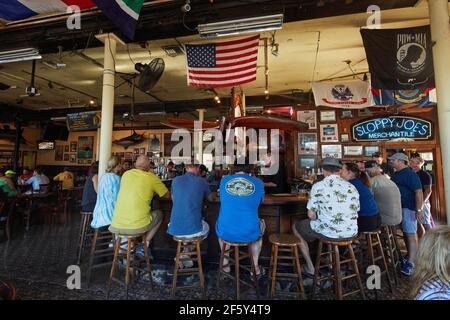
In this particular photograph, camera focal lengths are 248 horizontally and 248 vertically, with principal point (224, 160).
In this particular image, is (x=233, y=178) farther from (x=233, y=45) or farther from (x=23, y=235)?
(x=23, y=235)

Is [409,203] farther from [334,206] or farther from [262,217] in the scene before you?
[262,217]

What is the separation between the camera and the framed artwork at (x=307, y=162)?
7004 mm

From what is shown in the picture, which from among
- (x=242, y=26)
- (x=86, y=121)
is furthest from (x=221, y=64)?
(x=86, y=121)

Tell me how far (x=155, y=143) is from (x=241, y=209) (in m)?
10.8

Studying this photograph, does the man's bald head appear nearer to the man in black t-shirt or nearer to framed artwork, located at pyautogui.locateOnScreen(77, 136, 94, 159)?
the man in black t-shirt

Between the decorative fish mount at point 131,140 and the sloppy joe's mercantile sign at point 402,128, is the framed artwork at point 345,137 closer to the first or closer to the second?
the sloppy joe's mercantile sign at point 402,128

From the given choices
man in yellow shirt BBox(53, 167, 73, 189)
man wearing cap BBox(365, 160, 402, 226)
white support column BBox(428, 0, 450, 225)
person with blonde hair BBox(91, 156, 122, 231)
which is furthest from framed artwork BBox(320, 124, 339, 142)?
man in yellow shirt BBox(53, 167, 73, 189)

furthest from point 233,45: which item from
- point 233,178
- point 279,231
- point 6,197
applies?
point 6,197

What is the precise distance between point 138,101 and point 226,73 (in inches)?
248

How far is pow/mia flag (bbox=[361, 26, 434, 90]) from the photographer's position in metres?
3.39

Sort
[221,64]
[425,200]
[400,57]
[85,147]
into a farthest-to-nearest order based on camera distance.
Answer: [85,147] < [221,64] < [425,200] < [400,57]

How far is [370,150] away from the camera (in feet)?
22.2

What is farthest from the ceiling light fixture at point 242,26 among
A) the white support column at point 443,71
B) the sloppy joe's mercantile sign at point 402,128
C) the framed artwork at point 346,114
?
the sloppy joe's mercantile sign at point 402,128
